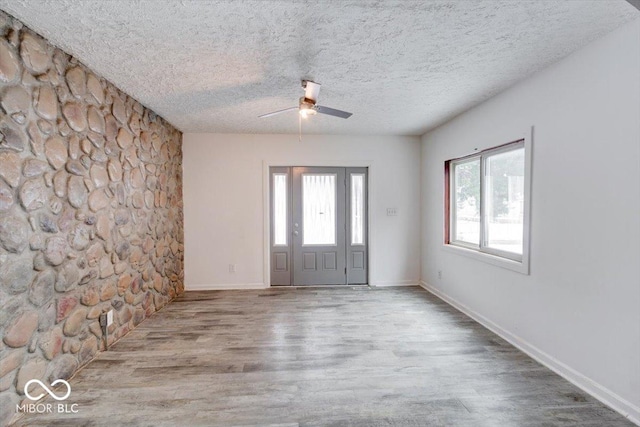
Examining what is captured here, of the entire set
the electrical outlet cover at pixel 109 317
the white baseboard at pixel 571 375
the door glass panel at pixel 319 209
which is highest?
the door glass panel at pixel 319 209

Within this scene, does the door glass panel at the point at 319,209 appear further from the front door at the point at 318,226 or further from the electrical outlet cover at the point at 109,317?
the electrical outlet cover at the point at 109,317

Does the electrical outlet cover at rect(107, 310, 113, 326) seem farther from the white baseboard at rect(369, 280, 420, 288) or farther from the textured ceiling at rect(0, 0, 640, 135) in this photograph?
the white baseboard at rect(369, 280, 420, 288)

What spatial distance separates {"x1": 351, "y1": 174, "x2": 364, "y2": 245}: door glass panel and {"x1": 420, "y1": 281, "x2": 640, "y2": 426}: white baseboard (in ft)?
6.62

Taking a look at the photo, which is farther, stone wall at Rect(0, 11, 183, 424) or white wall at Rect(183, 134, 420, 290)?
white wall at Rect(183, 134, 420, 290)

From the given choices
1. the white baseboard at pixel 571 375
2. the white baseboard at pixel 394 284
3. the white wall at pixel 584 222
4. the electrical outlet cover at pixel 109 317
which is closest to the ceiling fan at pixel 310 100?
the white wall at pixel 584 222

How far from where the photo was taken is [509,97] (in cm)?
277

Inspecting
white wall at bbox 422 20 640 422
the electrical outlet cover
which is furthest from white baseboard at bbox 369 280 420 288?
the electrical outlet cover

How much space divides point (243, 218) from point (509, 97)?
3754 millimetres

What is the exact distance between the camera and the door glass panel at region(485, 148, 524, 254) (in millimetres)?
2801

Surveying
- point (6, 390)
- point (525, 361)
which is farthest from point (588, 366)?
point (6, 390)

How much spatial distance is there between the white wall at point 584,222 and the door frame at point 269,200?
200 centimetres

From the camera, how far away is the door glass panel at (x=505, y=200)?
2801 millimetres

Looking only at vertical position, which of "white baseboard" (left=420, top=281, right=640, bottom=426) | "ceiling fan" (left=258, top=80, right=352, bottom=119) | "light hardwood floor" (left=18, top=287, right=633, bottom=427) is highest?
"ceiling fan" (left=258, top=80, right=352, bottom=119)

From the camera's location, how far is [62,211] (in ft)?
6.88
